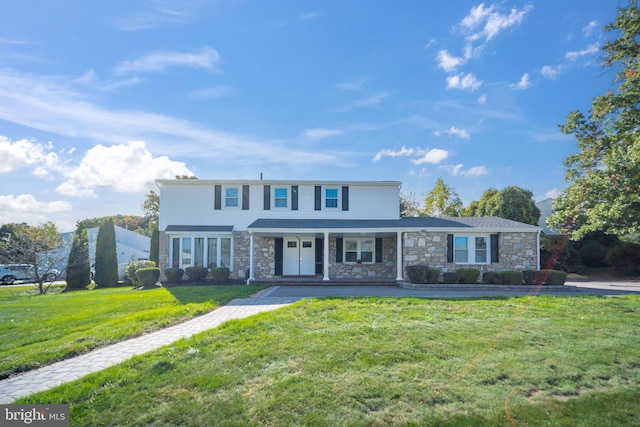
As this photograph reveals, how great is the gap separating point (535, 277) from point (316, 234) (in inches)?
394

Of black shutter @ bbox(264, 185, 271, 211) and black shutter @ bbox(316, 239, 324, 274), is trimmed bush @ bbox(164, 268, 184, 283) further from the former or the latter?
black shutter @ bbox(316, 239, 324, 274)

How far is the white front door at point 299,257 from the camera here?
1816 centimetres

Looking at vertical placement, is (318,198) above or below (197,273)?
above

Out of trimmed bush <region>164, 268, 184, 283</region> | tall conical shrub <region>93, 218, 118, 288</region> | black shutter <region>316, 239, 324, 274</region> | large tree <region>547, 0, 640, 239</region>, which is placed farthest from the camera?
tall conical shrub <region>93, 218, 118, 288</region>

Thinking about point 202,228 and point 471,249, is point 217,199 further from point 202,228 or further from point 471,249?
point 471,249

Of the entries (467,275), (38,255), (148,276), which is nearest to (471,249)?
(467,275)

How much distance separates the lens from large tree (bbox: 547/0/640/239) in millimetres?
12133

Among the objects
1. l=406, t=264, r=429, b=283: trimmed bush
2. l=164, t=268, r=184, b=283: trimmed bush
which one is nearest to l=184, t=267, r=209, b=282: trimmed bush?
l=164, t=268, r=184, b=283: trimmed bush

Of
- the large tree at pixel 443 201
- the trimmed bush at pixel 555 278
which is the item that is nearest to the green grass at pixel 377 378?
the trimmed bush at pixel 555 278

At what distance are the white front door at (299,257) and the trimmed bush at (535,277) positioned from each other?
32.6ft

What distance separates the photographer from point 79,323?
802cm

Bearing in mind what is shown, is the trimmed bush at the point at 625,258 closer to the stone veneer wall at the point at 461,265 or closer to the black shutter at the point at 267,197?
the stone veneer wall at the point at 461,265

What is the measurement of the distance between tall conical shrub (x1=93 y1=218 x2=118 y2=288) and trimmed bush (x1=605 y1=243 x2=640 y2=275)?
32284 millimetres

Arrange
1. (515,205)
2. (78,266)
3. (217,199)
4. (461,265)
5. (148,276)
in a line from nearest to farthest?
(461,265)
(148,276)
(217,199)
(78,266)
(515,205)
